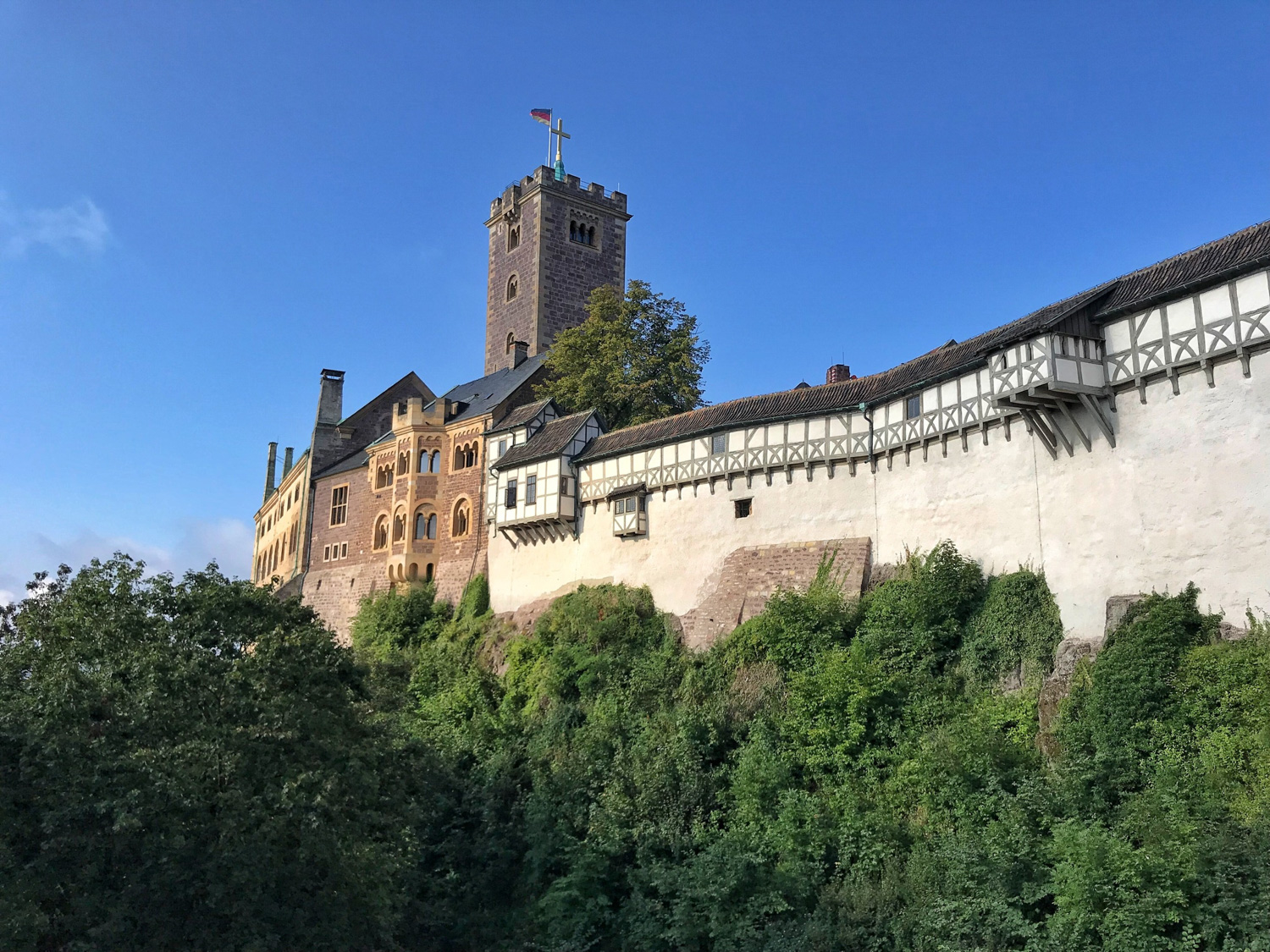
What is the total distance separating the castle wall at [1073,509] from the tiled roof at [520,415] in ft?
Answer: 27.9

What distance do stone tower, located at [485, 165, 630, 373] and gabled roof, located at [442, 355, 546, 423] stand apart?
4019 millimetres

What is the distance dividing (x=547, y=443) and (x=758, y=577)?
35.4 feet

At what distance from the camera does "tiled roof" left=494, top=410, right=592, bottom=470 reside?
1470 inches

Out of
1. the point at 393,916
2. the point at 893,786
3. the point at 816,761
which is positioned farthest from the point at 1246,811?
the point at 393,916

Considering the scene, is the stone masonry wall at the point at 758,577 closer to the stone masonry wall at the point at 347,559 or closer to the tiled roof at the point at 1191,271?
the tiled roof at the point at 1191,271

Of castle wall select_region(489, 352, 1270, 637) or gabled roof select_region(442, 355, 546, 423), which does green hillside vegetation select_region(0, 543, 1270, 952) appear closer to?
castle wall select_region(489, 352, 1270, 637)

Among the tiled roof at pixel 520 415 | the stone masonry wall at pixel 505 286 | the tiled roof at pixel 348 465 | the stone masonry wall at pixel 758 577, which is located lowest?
the stone masonry wall at pixel 758 577

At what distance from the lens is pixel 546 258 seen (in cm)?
5553

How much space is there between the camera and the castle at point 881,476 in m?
21.0

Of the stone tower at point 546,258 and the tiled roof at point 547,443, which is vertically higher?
the stone tower at point 546,258

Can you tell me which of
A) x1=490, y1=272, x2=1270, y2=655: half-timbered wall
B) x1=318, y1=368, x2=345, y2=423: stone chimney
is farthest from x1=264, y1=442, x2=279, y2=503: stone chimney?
x1=490, y1=272, x2=1270, y2=655: half-timbered wall

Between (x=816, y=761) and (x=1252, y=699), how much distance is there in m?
8.83

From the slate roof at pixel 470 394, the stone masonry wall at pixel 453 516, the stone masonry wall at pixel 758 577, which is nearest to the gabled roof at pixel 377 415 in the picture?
the slate roof at pixel 470 394

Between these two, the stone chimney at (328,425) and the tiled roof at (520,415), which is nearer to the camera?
the tiled roof at (520,415)
